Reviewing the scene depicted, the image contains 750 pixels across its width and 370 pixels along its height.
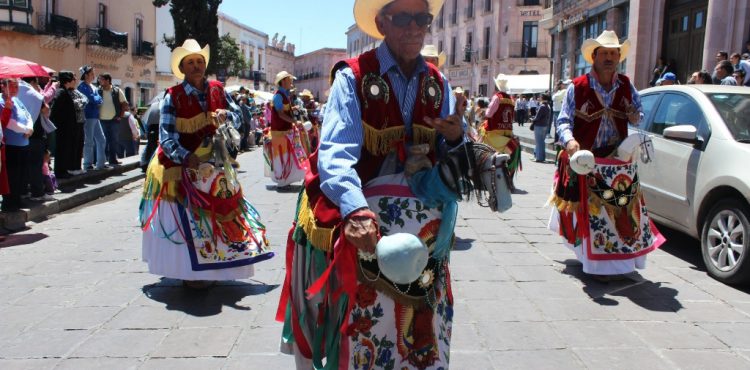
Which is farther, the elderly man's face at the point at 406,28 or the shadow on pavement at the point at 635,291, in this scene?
the shadow on pavement at the point at 635,291

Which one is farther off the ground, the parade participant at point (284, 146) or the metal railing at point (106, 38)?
the metal railing at point (106, 38)

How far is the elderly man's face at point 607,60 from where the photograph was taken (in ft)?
17.8

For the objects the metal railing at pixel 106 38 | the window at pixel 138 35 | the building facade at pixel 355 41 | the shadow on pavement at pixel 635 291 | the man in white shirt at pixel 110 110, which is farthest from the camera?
the building facade at pixel 355 41

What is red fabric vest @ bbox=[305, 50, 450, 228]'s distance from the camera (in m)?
2.64

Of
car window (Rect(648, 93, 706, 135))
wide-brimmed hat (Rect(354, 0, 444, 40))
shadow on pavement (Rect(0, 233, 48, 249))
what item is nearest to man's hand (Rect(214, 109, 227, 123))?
wide-brimmed hat (Rect(354, 0, 444, 40))

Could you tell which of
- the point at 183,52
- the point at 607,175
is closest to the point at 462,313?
the point at 607,175

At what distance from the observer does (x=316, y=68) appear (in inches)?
4267

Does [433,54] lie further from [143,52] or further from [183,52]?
[143,52]

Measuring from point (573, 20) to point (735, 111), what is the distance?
2395cm

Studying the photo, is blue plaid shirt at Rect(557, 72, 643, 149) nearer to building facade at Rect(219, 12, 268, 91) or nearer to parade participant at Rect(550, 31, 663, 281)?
parade participant at Rect(550, 31, 663, 281)

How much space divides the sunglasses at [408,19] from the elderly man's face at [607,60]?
3.17 metres

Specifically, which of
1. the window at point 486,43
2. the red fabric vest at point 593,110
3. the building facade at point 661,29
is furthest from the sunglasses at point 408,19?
the window at point 486,43

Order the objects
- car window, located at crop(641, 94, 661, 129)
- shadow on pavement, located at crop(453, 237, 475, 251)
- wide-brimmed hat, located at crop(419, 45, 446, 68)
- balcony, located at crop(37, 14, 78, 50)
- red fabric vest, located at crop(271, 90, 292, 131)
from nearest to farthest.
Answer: shadow on pavement, located at crop(453, 237, 475, 251) < car window, located at crop(641, 94, 661, 129) < wide-brimmed hat, located at crop(419, 45, 446, 68) < red fabric vest, located at crop(271, 90, 292, 131) < balcony, located at crop(37, 14, 78, 50)

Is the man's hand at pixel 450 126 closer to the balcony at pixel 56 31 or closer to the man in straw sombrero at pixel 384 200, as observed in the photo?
the man in straw sombrero at pixel 384 200
